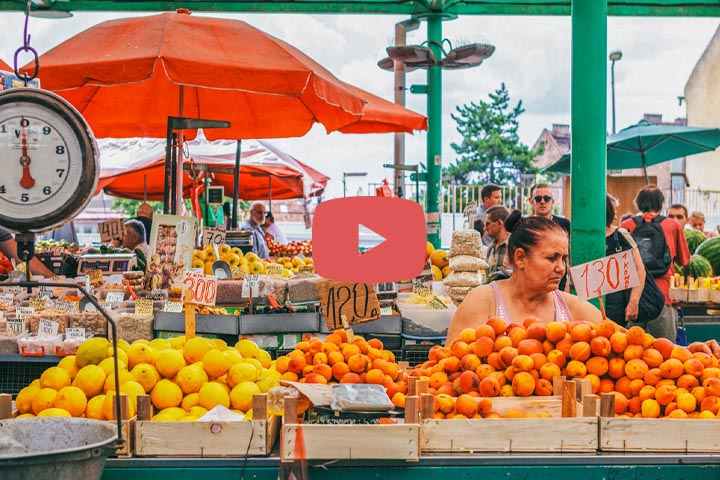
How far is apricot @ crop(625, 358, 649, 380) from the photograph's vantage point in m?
2.82

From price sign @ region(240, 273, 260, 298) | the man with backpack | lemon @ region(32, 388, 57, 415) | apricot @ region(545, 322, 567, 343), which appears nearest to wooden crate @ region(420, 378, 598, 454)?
apricot @ region(545, 322, 567, 343)

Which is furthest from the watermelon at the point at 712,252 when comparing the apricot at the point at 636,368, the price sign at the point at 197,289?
the price sign at the point at 197,289

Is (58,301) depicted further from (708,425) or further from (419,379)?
(708,425)

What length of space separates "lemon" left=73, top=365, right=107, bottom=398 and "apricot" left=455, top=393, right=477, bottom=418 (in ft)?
4.22

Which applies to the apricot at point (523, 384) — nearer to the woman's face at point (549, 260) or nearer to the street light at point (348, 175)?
the woman's face at point (549, 260)

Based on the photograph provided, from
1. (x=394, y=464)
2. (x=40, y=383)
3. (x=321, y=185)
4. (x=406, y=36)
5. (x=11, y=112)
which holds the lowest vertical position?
(x=394, y=464)

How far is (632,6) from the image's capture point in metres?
11.3

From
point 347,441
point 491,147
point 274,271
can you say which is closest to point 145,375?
point 347,441

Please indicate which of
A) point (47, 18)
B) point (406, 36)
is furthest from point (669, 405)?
point (47, 18)

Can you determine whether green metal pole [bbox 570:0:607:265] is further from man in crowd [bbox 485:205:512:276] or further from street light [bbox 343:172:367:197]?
street light [bbox 343:172:367:197]

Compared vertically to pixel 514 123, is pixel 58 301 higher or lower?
lower

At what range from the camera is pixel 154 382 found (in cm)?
296

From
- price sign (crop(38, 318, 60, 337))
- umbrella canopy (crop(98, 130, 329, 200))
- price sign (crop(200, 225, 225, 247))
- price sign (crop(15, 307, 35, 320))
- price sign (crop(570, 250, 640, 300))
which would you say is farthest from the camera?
umbrella canopy (crop(98, 130, 329, 200))

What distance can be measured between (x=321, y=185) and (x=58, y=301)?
1206cm
